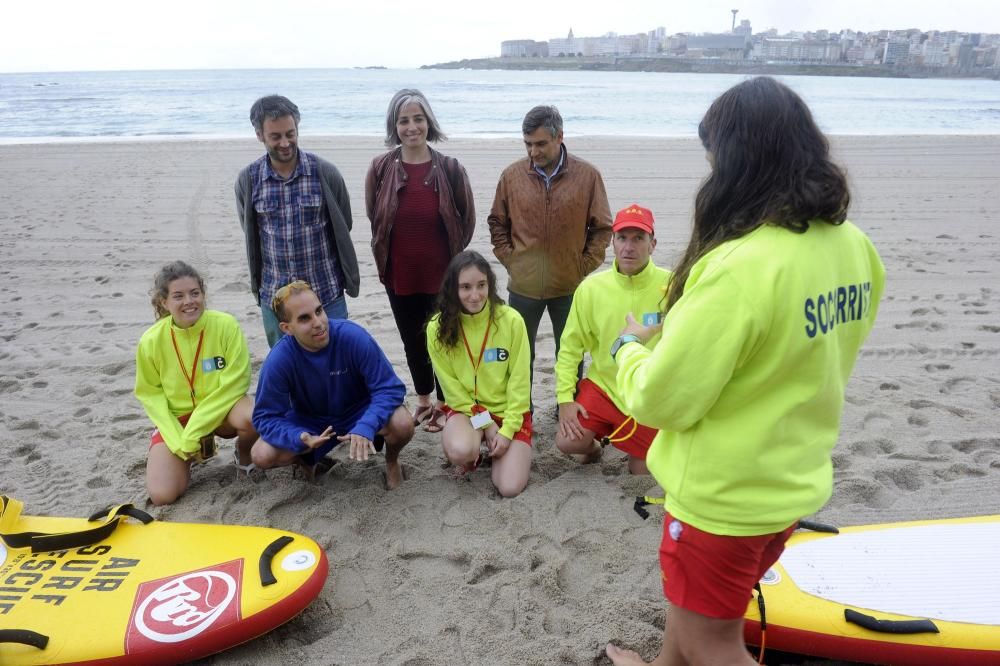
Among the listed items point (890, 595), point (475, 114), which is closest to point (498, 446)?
point (890, 595)

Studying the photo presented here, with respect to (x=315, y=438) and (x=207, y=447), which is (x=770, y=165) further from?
(x=207, y=447)

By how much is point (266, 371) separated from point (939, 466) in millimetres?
3578

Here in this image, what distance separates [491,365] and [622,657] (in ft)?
5.61

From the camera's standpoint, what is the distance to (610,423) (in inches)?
143

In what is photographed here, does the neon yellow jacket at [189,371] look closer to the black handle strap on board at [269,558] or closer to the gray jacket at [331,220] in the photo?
the gray jacket at [331,220]

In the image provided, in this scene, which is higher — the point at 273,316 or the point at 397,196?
the point at 397,196

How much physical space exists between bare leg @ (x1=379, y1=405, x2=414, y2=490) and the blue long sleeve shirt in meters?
0.05

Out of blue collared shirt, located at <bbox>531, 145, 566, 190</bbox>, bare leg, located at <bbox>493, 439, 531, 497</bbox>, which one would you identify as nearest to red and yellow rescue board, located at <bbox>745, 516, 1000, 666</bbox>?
bare leg, located at <bbox>493, 439, 531, 497</bbox>

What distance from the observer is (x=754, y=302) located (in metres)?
1.39

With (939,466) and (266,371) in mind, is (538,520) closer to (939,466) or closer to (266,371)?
(266,371)

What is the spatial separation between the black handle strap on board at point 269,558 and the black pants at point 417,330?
60.7 inches

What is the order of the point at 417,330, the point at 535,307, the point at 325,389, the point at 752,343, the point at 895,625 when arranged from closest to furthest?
the point at 752,343 < the point at 895,625 < the point at 325,389 < the point at 535,307 < the point at 417,330

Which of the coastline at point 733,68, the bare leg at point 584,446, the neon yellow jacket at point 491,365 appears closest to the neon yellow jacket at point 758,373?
the bare leg at point 584,446

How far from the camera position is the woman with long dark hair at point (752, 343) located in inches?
55.9
